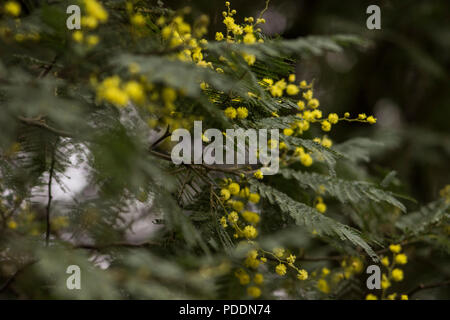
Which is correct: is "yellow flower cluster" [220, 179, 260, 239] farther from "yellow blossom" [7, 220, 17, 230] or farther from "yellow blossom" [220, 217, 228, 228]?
"yellow blossom" [7, 220, 17, 230]

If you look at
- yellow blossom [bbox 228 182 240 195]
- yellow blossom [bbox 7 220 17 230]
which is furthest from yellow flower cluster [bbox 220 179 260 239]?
yellow blossom [bbox 7 220 17 230]

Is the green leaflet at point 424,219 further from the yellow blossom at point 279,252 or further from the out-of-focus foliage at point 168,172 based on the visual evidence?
the yellow blossom at point 279,252

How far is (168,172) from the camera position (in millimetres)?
786

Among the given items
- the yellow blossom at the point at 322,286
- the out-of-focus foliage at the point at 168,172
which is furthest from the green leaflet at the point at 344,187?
the yellow blossom at the point at 322,286

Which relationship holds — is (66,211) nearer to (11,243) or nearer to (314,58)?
Answer: (11,243)

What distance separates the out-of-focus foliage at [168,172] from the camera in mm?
501

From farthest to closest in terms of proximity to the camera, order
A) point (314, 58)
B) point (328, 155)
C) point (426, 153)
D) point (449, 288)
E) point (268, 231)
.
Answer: point (426, 153), point (314, 58), point (449, 288), point (268, 231), point (328, 155)

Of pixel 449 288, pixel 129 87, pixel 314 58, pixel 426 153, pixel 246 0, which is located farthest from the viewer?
pixel 426 153

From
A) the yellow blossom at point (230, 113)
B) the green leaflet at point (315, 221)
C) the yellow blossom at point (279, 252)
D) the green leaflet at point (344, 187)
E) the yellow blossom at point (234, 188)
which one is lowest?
the yellow blossom at point (279, 252)

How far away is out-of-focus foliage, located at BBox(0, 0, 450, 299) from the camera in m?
0.50

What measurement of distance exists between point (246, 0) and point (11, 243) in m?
1.74

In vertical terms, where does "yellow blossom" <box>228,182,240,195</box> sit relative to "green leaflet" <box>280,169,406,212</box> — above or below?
below

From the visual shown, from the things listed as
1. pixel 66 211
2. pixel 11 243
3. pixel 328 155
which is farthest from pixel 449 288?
pixel 11 243
